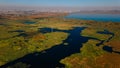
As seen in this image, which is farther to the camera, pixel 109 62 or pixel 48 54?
pixel 48 54

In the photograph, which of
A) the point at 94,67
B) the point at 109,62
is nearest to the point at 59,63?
the point at 94,67

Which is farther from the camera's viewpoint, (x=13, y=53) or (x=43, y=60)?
(x=13, y=53)

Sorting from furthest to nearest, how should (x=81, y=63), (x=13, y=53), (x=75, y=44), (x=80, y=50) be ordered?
(x=75, y=44) < (x=80, y=50) < (x=13, y=53) < (x=81, y=63)

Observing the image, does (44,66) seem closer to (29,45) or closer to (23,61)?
(23,61)

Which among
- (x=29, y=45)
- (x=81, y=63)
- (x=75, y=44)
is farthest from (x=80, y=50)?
(x=29, y=45)

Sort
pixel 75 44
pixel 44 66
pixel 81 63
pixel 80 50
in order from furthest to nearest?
1. pixel 75 44
2. pixel 80 50
3. pixel 81 63
4. pixel 44 66

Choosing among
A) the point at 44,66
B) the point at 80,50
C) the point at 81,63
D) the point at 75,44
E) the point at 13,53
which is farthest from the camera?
the point at 75,44

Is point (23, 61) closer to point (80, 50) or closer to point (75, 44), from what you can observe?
point (80, 50)

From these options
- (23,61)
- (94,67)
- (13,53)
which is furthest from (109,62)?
(13,53)
